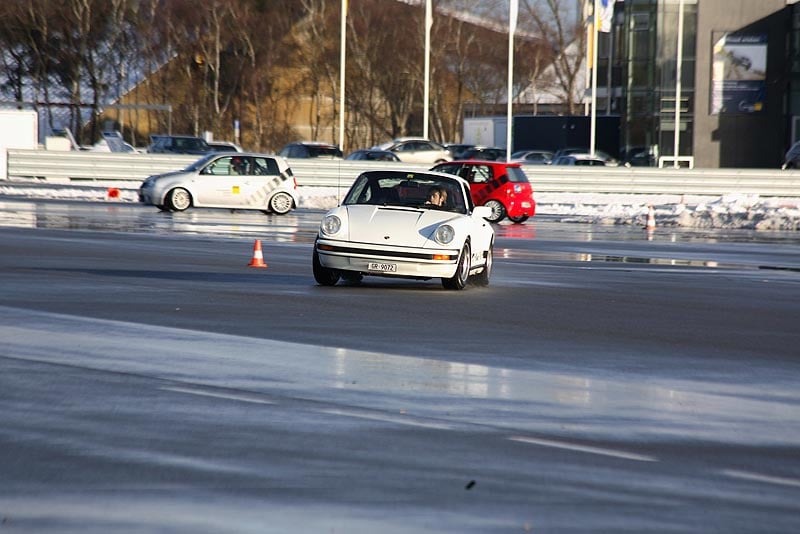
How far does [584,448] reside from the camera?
718cm

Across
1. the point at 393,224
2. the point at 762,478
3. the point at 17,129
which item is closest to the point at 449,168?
the point at 393,224

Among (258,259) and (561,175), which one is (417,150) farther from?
(258,259)

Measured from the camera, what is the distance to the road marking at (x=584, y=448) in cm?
696

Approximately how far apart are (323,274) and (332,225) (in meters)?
0.70

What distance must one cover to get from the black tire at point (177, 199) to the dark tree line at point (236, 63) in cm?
3909

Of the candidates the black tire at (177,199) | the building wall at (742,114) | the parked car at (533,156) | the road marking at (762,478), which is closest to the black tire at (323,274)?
the road marking at (762,478)

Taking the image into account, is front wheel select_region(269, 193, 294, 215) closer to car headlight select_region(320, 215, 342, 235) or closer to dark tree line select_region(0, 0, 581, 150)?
car headlight select_region(320, 215, 342, 235)

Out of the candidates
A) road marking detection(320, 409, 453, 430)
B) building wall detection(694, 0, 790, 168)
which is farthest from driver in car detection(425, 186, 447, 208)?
building wall detection(694, 0, 790, 168)

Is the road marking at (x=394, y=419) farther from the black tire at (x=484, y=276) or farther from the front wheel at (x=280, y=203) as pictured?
the front wheel at (x=280, y=203)

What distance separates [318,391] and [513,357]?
2.28m

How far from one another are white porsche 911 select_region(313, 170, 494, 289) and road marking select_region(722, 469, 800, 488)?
865 centimetres

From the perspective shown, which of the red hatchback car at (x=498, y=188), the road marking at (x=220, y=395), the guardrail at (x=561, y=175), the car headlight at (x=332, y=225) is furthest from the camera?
the guardrail at (x=561, y=175)

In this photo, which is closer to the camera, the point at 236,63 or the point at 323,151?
the point at 323,151

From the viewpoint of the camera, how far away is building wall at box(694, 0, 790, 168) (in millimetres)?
64062
